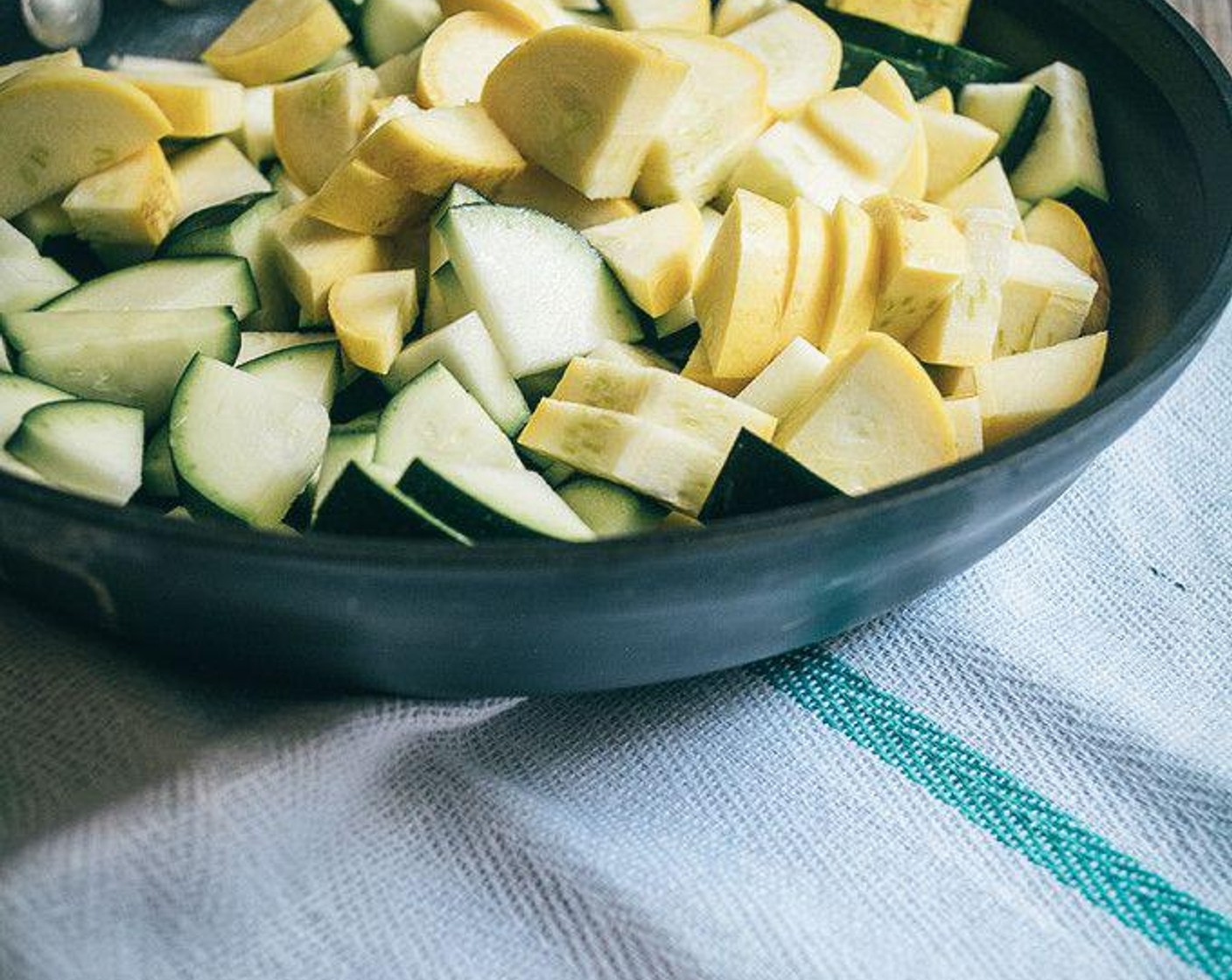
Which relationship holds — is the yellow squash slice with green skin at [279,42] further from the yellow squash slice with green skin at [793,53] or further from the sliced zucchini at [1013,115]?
the sliced zucchini at [1013,115]

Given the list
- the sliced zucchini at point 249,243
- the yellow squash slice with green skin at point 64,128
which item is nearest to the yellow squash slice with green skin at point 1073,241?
the sliced zucchini at point 249,243

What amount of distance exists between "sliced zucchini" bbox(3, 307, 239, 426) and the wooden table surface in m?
1.45

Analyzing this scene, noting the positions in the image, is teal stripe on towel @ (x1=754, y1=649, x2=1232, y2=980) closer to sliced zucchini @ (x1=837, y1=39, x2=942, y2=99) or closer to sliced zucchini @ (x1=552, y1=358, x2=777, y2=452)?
sliced zucchini @ (x1=552, y1=358, x2=777, y2=452)

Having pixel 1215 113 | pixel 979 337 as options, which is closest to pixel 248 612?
pixel 979 337

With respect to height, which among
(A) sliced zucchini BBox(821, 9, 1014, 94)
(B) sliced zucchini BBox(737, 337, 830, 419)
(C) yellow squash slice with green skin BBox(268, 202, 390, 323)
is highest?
(A) sliced zucchini BBox(821, 9, 1014, 94)

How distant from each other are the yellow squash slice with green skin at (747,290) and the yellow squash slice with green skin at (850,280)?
0.14ft

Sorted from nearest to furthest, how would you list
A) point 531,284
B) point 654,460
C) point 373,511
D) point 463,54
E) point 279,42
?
point 373,511 < point 654,460 < point 531,284 < point 463,54 < point 279,42

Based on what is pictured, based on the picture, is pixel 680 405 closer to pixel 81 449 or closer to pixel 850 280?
pixel 850 280

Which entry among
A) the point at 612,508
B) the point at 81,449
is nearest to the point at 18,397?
the point at 81,449

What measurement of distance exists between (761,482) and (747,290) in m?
0.20

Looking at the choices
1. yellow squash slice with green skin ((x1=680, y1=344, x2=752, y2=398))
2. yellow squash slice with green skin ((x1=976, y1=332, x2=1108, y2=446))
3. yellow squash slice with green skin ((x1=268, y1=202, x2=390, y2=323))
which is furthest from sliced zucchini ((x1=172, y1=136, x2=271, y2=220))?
yellow squash slice with green skin ((x1=976, y1=332, x2=1108, y2=446))

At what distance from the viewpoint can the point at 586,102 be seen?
1185mm

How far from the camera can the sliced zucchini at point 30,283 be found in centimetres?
120

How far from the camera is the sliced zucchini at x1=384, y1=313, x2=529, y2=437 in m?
1.12
